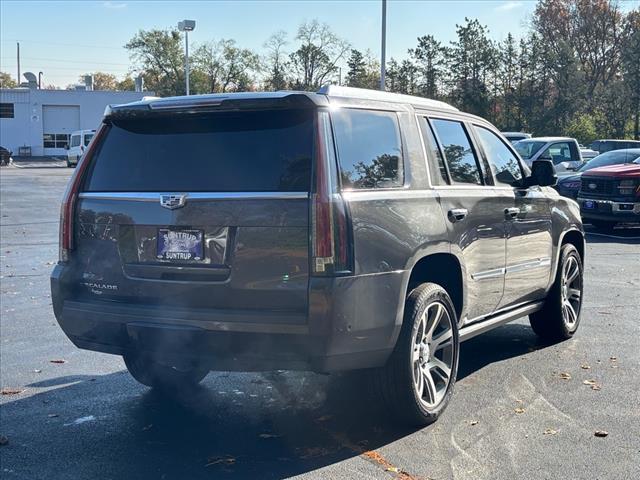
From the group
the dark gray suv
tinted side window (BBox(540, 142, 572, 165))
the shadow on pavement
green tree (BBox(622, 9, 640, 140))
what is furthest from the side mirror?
green tree (BBox(622, 9, 640, 140))

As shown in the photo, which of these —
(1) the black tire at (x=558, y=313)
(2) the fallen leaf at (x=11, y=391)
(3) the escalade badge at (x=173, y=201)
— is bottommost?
(2) the fallen leaf at (x=11, y=391)

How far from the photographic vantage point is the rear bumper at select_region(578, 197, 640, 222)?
15.4m

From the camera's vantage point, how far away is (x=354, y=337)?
420 cm

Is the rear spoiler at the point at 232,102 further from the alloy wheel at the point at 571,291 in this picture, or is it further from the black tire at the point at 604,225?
the black tire at the point at 604,225

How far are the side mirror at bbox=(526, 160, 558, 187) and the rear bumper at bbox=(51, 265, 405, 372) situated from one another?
2372 mm

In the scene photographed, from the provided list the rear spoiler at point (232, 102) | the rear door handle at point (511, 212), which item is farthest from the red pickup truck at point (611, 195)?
the rear spoiler at point (232, 102)

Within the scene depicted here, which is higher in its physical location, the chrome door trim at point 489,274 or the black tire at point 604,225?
the chrome door trim at point 489,274

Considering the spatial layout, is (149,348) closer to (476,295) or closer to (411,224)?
(411,224)

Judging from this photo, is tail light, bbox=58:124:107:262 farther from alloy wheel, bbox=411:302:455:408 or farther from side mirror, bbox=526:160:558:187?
side mirror, bbox=526:160:558:187

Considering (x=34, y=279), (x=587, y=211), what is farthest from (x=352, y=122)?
(x=587, y=211)

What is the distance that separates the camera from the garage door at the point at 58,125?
208ft

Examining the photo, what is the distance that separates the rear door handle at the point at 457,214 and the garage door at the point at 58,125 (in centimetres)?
6213

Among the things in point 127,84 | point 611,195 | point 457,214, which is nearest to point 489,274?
point 457,214

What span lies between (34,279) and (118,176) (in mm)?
6109
